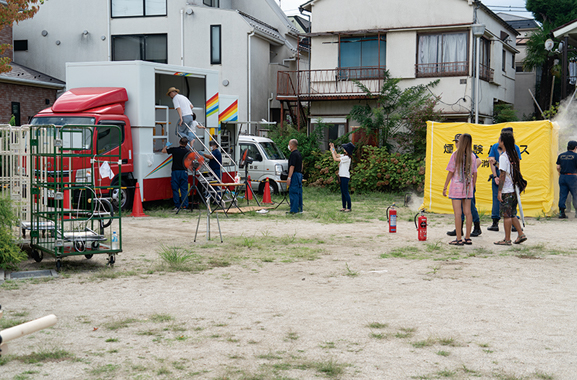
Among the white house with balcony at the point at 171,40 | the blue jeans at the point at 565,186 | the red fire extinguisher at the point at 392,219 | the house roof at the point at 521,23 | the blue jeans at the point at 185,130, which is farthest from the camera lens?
the house roof at the point at 521,23

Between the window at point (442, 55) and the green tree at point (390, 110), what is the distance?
2.24 ft

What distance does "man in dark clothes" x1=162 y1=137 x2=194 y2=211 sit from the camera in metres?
14.6

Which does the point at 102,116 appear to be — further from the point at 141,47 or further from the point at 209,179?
the point at 141,47

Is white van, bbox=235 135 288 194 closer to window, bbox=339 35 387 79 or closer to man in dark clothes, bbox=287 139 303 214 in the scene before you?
man in dark clothes, bbox=287 139 303 214

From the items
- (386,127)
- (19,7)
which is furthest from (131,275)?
(386,127)

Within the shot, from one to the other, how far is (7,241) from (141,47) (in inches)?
789

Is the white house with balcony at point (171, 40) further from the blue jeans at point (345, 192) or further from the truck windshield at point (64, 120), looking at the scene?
the truck windshield at point (64, 120)

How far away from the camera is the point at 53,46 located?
1069 inches

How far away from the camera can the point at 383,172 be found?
2041cm

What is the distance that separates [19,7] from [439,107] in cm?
1545

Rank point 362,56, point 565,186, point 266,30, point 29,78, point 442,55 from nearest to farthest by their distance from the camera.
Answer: point 565,186 < point 442,55 < point 29,78 < point 362,56 < point 266,30

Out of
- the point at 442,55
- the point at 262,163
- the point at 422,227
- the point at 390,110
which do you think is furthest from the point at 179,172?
the point at 442,55

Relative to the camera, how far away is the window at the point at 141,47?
2627 cm

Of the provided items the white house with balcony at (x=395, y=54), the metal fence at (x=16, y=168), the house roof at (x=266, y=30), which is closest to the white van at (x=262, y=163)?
the white house with balcony at (x=395, y=54)
